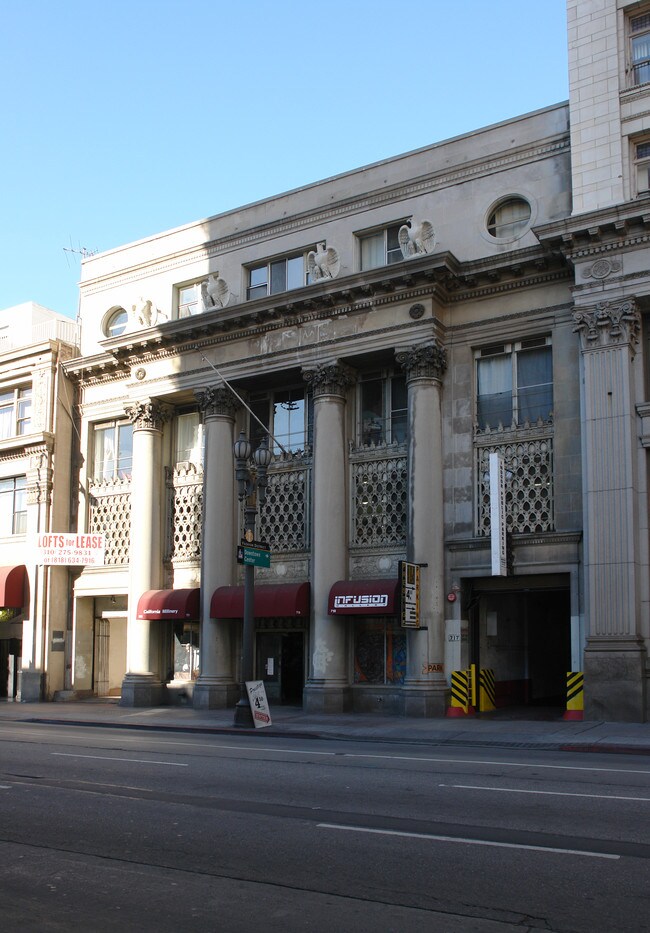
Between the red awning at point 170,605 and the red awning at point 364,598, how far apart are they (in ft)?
17.5

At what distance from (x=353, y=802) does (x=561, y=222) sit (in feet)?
57.0

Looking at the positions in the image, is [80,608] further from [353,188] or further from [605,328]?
[605,328]

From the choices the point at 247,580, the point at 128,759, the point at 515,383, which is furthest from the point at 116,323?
the point at 128,759

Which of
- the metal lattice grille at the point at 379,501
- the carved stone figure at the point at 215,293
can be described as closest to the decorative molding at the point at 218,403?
the carved stone figure at the point at 215,293

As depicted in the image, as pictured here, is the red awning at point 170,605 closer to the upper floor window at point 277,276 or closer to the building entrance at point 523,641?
the building entrance at point 523,641

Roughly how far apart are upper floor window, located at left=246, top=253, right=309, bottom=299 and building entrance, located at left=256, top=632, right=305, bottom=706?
11.0 m

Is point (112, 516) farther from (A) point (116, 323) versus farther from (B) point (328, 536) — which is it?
(B) point (328, 536)

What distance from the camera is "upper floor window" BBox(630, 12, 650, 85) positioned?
2555cm

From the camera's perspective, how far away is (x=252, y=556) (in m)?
23.9

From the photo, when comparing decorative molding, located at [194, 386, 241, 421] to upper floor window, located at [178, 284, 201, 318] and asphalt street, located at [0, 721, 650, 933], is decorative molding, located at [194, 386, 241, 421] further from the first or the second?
asphalt street, located at [0, 721, 650, 933]

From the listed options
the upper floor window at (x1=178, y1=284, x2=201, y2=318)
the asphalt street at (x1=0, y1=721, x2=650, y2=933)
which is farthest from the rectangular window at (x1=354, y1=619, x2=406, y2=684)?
the upper floor window at (x1=178, y1=284, x2=201, y2=318)

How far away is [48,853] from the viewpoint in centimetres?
907

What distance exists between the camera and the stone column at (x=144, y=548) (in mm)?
31719

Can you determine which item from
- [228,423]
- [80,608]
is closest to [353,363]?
[228,423]
